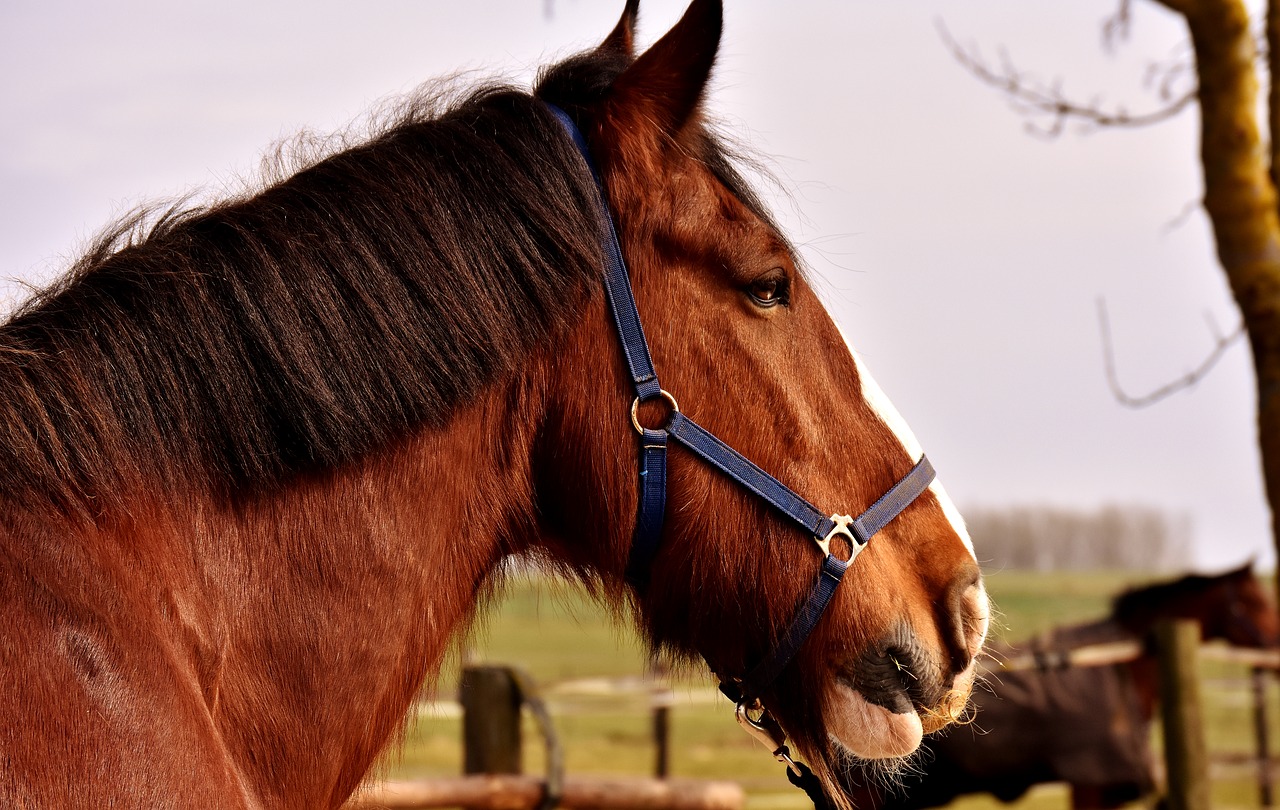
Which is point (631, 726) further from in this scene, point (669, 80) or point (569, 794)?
point (669, 80)

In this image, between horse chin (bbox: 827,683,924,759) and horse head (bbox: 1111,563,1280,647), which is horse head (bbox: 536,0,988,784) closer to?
horse chin (bbox: 827,683,924,759)

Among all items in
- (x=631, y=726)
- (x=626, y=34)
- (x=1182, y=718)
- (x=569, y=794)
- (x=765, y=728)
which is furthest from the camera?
(x=631, y=726)

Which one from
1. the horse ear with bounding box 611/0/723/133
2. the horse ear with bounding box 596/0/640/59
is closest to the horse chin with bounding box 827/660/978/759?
the horse ear with bounding box 611/0/723/133

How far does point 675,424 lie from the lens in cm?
180

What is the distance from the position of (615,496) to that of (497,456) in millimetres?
215

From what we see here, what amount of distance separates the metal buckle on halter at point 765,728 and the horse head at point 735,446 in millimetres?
111

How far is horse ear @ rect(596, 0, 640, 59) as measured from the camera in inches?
85.5

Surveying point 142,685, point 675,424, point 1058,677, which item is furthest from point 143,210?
point 1058,677

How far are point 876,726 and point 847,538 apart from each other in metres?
0.36

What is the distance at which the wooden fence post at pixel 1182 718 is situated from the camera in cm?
630

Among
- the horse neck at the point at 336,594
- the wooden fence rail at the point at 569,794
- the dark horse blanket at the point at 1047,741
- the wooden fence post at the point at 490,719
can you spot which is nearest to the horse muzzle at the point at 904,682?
the horse neck at the point at 336,594

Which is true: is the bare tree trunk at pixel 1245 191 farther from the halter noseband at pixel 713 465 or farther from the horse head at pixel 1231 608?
the horse head at pixel 1231 608

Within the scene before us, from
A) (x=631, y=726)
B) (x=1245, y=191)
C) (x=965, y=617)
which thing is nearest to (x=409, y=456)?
(x=965, y=617)

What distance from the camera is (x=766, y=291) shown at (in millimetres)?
1902
